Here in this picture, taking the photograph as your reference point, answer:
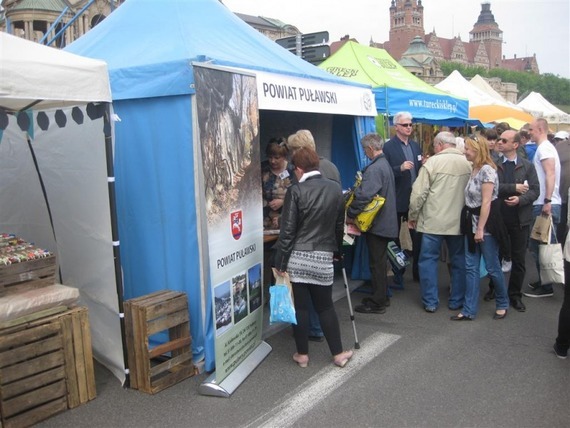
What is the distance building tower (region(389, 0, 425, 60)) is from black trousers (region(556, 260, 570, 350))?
4942 inches

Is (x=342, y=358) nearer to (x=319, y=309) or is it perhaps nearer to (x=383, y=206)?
(x=319, y=309)

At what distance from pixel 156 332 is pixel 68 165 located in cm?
153

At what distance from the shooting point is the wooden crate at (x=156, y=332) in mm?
3666

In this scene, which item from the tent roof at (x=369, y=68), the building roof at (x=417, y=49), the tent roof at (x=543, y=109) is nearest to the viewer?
the tent roof at (x=369, y=68)

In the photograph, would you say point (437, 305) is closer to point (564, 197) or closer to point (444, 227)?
point (444, 227)

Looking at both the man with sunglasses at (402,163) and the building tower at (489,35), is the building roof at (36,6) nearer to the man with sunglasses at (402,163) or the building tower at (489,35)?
the man with sunglasses at (402,163)

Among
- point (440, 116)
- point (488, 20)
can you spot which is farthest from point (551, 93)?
point (440, 116)

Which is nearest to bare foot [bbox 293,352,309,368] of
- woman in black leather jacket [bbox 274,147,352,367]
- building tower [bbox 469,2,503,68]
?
woman in black leather jacket [bbox 274,147,352,367]

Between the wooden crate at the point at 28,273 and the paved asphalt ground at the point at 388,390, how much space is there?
89cm

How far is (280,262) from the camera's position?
154 inches

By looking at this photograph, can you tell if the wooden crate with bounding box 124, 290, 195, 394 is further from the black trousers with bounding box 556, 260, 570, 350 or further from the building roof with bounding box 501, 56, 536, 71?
the building roof with bounding box 501, 56, 536, 71

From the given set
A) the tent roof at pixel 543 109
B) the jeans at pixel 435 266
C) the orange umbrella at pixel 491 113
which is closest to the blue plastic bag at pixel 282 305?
the jeans at pixel 435 266

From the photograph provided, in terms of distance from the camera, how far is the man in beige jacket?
523 cm

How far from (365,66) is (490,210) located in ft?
12.4
